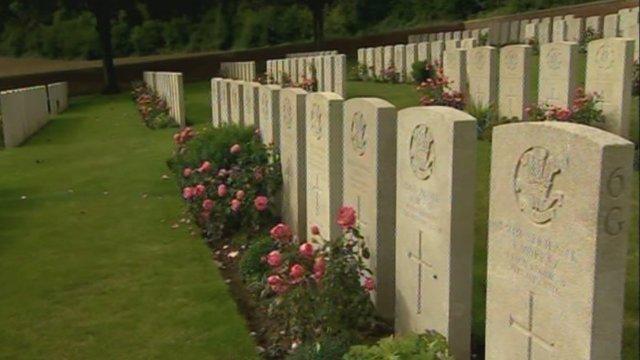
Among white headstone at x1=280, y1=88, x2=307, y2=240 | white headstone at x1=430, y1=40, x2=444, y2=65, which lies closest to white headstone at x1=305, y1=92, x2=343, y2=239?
white headstone at x1=280, y1=88, x2=307, y2=240

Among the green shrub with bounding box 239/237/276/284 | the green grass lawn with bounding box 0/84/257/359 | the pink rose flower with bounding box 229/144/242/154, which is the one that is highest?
the pink rose flower with bounding box 229/144/242/154

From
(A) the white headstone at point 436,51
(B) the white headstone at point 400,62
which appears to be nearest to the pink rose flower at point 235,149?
(A) the white headstone at point 436,51

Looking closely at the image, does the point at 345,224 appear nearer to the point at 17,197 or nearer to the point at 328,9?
the point at 17,197

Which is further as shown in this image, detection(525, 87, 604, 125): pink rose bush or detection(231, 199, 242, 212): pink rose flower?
detection(525, 87, 604, 125): pink rose bush

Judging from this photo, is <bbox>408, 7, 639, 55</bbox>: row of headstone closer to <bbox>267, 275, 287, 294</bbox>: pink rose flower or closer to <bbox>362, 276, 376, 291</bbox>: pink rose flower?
<bbox>362, 276, 376, 291</bbox>: pink rose flower

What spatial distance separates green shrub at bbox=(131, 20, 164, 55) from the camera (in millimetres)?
45469

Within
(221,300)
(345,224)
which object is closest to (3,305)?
(221,300)

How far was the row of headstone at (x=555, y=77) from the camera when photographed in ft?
28.4

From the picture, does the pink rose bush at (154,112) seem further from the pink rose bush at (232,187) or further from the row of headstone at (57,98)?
the pink rose bush at (232,187)

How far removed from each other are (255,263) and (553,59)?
5.21m

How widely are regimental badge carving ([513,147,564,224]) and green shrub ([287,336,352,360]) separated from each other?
Answer: 4.38 feet

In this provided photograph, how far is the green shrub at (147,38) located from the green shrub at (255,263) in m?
41.3

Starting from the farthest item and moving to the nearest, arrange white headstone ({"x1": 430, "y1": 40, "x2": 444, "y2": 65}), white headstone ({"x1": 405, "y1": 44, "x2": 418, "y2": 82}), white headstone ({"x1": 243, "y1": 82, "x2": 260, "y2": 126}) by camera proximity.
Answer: white headstone ({"x1": 405, "y1": 44, "x2": 418, "y2": 82}) → white headstone ({"x1": 430, "y1": 40, "x2": 444, "y2": 65}) → white headstone ({"x1": 243, "y1": 82, "x2": 260, "y2": 126})

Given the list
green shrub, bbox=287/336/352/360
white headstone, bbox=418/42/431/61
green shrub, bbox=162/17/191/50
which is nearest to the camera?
green shrub, bbox=287/336/352/360
